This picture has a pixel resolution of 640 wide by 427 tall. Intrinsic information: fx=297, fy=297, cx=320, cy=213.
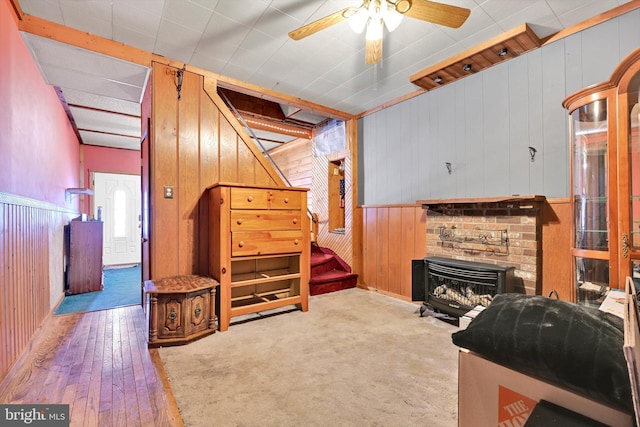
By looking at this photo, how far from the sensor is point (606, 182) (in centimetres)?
214

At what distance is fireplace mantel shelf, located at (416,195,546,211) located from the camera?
8.96 ft

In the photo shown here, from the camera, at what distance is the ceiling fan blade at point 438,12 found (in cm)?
185

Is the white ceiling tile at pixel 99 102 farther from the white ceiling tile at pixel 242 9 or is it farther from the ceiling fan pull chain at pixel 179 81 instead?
the white ceiling tile at pixel 242 9

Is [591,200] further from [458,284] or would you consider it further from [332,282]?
[332,282]

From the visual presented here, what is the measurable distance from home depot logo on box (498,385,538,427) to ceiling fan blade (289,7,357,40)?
2213 millimetres

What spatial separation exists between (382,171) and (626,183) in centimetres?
273

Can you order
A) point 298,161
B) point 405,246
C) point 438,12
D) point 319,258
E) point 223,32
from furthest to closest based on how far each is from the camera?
point 298,161 → point 319,258 → point 405,246 → point 223,32 → point 438,12

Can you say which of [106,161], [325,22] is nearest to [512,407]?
[325,22]

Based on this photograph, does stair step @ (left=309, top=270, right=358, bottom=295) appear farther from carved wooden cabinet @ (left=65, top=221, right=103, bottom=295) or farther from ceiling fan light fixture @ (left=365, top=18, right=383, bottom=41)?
carved wooden cabinet @ (left=65, top=221, right=103, bottom=295)

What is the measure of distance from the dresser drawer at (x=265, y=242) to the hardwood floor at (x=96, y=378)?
1.14 meters

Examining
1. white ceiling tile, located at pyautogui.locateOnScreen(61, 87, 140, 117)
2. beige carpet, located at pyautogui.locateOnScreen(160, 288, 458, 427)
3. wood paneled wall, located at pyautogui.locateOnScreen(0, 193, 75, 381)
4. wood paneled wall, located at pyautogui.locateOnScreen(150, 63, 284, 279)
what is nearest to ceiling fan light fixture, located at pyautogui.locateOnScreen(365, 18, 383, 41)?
wood paneled wall, located at pyautogui.locateOnScreen(150, 63, 284, 279)

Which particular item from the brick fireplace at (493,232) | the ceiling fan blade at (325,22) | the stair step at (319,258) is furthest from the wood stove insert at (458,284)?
the ceiling fan blade at (325,22)

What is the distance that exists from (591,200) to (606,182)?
193mm

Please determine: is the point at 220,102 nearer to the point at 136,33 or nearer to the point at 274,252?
the point at 136,33
